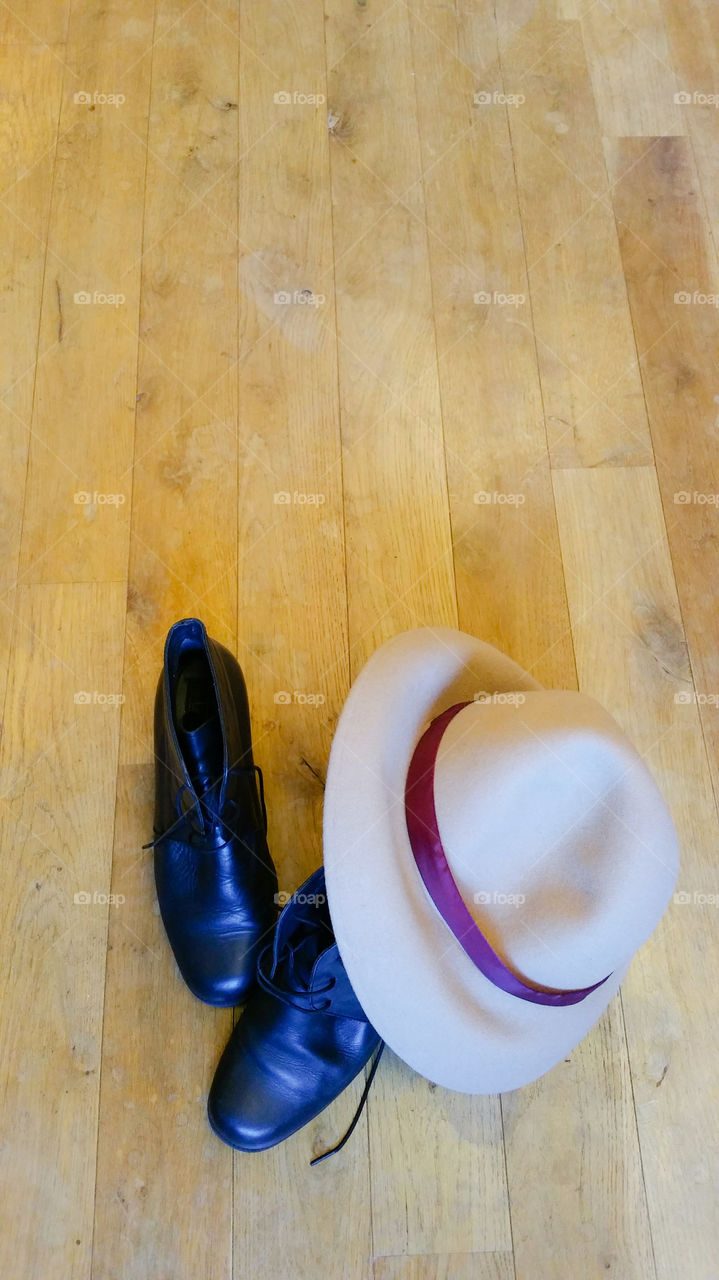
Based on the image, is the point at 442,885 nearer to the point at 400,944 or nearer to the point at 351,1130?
the point at 400,944

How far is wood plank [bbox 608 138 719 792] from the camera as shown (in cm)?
141

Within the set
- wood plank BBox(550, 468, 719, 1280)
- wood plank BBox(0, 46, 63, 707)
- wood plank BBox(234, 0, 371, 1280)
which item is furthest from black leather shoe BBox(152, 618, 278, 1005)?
wood plank BBox(550, 468, 719, 1280)

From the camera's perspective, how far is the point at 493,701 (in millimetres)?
871

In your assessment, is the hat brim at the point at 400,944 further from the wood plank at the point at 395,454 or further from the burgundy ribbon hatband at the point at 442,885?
the wood plank at the point at 395,454

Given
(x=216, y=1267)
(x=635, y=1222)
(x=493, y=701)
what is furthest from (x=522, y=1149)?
(x=493, y=701)

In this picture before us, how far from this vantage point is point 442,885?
0.83 m

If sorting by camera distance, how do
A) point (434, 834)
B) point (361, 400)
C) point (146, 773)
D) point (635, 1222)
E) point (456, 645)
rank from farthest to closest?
point (361, 400), point (146, 773), point (635, 1222), point (456, 645), point (434, 834)

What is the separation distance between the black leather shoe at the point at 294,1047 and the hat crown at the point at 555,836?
276mm

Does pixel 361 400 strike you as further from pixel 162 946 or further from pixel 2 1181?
pixel 2 1181

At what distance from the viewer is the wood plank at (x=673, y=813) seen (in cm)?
110

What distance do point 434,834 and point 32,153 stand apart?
1484 millimetres

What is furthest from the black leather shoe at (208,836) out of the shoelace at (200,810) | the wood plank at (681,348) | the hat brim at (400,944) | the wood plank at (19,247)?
the wood plank at (681,348)

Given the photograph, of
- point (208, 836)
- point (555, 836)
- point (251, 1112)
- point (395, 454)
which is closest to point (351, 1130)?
point (251, 1112)

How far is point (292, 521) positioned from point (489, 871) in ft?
2.42
